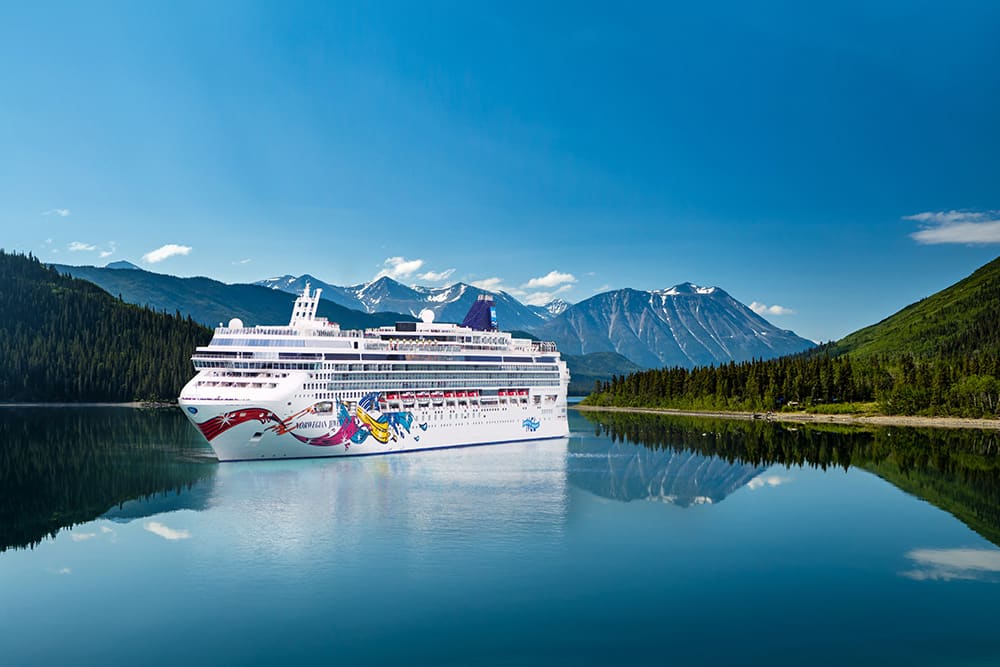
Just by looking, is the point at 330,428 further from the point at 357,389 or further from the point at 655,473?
the point at 655,473

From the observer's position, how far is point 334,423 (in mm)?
54938

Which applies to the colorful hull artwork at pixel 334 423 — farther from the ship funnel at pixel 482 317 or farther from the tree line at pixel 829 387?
the tree line at pixel 829 387

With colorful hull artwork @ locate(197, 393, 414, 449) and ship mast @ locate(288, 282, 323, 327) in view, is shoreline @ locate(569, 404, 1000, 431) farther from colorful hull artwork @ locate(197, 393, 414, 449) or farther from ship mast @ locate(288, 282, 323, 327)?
ship mast @ locate(288, 282, 323, 327)

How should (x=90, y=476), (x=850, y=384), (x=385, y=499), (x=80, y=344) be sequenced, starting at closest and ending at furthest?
(x=385, y=499), (x=90, y=476), (x=850, y=384), (x=80, y=344)

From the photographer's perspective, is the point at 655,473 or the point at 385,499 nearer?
the point at 385,499

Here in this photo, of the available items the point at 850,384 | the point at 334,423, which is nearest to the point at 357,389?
the point at 334,423

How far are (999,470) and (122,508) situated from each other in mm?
56900

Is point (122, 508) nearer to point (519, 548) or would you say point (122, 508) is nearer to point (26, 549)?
point (26, 549)

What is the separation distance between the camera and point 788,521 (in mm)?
41406

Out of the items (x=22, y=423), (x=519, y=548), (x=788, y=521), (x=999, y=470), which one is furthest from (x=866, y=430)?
(x=22, y=423)

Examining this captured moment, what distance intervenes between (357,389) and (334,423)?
11.3ft

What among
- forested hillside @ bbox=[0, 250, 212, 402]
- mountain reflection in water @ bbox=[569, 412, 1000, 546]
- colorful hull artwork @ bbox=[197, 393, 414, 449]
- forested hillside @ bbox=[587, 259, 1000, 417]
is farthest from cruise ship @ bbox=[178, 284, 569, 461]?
forested hillside @ bbox=[0, 250, 212, 402]

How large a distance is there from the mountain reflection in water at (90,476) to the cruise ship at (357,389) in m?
4.52

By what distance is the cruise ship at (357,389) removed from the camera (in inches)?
2034
